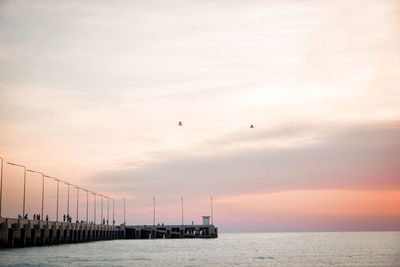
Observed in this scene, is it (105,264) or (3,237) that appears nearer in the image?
(105,264)

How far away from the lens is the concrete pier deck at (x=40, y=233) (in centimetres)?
7906

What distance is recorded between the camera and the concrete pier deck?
3113 inches

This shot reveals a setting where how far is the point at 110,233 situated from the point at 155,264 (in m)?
116

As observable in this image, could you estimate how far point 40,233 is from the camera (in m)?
96.8

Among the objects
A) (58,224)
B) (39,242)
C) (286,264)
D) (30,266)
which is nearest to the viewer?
(30,266)

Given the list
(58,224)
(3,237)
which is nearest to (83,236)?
(58,224)

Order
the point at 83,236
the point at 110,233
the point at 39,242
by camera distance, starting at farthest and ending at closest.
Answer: the point at 110,233 < the point at 83,236 < the point at 39,242

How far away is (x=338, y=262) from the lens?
257ft

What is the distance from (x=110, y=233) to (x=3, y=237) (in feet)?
355

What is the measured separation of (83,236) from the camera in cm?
13650

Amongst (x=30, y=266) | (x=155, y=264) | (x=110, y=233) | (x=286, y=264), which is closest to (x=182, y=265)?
(x=155, y=264)

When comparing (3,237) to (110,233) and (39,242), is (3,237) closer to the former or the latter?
(39,242)

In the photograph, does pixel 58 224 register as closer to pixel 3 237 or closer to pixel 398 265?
pixel 3 237

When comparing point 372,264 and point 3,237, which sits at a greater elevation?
point 3,237
